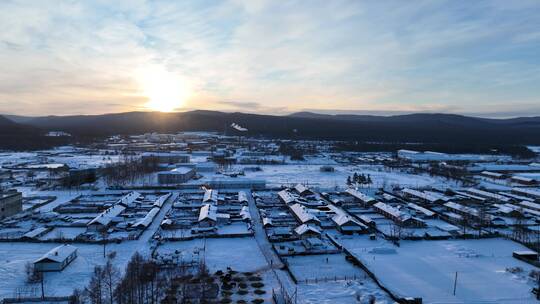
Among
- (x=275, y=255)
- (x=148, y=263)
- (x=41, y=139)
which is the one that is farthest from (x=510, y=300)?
(x=41, y=139)

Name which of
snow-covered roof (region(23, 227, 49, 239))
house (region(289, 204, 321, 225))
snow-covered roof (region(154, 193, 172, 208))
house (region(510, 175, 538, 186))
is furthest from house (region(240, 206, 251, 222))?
house (region(510, 175, 538, 186))

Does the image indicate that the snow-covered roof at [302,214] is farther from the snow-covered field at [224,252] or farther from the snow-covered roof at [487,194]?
the snow-covered roof at [487,194]

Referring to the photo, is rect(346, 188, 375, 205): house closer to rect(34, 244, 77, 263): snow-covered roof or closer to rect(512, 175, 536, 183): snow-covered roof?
rect(34, 244, 77, 263): snow-covered roof

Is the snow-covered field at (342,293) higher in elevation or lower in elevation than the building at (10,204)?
lower

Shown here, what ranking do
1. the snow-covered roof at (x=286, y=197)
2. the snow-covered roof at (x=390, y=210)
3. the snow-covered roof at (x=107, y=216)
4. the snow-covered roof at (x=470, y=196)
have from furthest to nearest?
the snow-covered roof at (x=470, y=196) < the snow-covered roof at (x=286, y=197) < the snow-covered roof at (x=390, y=210) < the snow-covered roof at (x=107, y=216)

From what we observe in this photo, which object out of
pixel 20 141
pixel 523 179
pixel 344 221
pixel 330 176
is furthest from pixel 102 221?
pixel 20 141

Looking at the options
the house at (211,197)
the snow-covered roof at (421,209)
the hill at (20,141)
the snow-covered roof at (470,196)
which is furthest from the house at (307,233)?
the hill at (20,141)

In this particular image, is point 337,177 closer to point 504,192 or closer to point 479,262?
point 504,192
